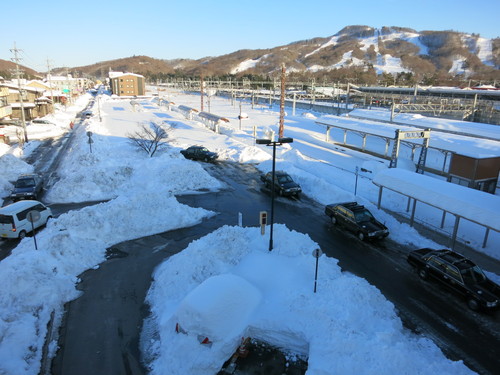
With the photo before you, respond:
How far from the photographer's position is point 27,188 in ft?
71.4

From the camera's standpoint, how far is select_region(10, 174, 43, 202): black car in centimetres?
2102

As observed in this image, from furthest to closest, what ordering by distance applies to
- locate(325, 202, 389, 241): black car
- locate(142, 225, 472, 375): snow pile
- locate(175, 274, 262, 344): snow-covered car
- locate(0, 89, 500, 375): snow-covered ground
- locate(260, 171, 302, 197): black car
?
locate(260, 171, 302, 197): black car → locate(325, 202, 389, 241): black car → locate(175, 274, 262, 344): snow-covered car → locate(0, 89, 500, 375): snow-covered ground → locate(142, 225, 472, 375): snow pile

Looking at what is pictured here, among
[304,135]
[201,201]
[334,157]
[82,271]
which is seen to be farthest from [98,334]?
[304,135]

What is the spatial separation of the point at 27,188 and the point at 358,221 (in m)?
20.0

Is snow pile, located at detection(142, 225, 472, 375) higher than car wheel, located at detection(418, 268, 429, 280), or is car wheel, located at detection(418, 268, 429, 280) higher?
snow pile, located at detection(142, 225, 472, 375)

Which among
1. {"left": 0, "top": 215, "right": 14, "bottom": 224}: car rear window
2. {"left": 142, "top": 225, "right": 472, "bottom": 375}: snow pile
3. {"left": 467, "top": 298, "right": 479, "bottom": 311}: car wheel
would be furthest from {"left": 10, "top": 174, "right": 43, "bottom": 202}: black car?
{"left": 467, "top": 298, "right": 479, "bottom": 311}: car wheel

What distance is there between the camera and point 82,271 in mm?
13352

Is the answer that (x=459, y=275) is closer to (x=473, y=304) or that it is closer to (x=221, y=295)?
(x=473, y=304)

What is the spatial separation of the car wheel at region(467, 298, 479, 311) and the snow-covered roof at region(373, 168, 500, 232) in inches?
133

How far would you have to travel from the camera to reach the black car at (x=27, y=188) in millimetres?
21020

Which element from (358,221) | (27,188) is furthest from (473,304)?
(27,188)

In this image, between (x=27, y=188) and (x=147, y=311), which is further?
(x=27, y=188)

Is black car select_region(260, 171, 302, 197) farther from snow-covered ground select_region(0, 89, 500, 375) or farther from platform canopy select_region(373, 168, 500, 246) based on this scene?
platform canopy select_region(373, 168, 500, 246)

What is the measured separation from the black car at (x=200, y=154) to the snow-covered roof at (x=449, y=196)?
16.7 m
